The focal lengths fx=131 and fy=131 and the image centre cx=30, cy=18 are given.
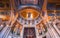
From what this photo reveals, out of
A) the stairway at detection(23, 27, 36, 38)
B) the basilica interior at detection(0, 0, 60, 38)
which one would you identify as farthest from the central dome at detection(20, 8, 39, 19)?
the stairway at detection(23, 27, 36, 38)

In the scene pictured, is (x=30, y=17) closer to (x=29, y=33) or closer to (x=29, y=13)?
(x=29, y=13)

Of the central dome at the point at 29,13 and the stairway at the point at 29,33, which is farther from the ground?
the central dome at the point at 29,13

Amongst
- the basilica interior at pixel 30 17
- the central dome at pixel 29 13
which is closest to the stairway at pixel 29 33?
the basilica interior at pixel 30 17

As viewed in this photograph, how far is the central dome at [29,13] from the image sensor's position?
58.5 feet

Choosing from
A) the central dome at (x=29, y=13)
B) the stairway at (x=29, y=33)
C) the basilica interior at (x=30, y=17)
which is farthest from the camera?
the central dome at (x=29, y=13)

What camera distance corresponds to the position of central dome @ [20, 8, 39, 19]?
17828 millimetres

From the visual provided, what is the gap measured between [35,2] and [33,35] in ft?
19.3

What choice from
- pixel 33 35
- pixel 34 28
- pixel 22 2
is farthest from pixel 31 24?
pixel 22 2

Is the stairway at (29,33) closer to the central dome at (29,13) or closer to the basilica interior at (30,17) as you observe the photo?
the basilica interior at (30,17)

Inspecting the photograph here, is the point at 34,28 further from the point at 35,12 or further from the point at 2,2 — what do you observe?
the point at 2,2

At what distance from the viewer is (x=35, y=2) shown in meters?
18.5

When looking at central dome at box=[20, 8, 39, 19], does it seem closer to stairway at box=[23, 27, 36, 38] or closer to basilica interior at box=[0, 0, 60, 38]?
basilica interior at box=[0, 0, 60, 38]

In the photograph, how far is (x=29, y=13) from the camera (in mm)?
18250

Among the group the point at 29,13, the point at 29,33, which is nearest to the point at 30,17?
the point at 29,13
